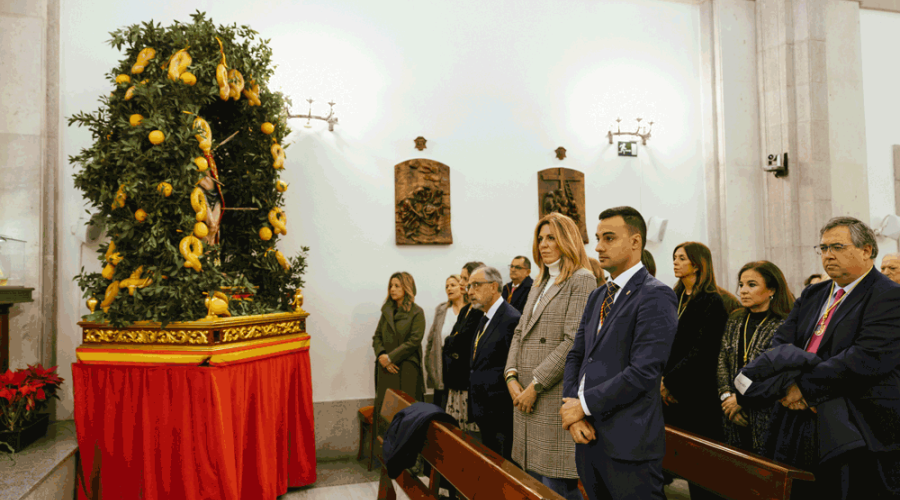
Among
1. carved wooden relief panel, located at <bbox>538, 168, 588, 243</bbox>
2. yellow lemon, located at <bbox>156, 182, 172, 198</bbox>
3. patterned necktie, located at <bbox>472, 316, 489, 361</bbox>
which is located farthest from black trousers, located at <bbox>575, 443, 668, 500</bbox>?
carved wooden relief panel, located at <bbox>538, 168, 588, 243</bbox>

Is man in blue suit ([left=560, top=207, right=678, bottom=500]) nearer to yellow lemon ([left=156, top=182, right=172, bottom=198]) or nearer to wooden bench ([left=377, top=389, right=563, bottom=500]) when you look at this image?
wooden bench ([left=377, top=389, right=563, bottom=500])

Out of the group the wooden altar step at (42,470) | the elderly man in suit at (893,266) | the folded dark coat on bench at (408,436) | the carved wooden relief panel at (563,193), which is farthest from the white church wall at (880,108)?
the wooden altar step at (42,470)

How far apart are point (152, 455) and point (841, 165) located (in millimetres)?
7775

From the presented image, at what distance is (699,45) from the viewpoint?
287 inches

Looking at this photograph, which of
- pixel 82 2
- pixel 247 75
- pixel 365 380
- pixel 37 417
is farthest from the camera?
pixel 365 380

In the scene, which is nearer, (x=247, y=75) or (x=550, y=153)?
(x=247, y=75)

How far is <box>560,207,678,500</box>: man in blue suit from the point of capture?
7.16 feet

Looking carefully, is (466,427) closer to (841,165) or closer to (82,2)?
(82,2)

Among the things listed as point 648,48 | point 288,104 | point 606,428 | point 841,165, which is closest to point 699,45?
point 648,48

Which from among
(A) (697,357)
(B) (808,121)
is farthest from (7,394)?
(B) (808,121)

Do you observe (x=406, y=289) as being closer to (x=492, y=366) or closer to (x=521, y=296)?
(x=521, y=296)

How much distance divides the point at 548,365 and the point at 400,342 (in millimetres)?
2765

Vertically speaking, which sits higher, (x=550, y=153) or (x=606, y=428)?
(x=550, y=153)

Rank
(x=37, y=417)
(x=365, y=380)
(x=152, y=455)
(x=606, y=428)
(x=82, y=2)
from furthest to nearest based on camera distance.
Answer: (x=365, y=380), (x=82, y=2), (x=37, y=417), (x=152, y=455), (x=606, y=428)
